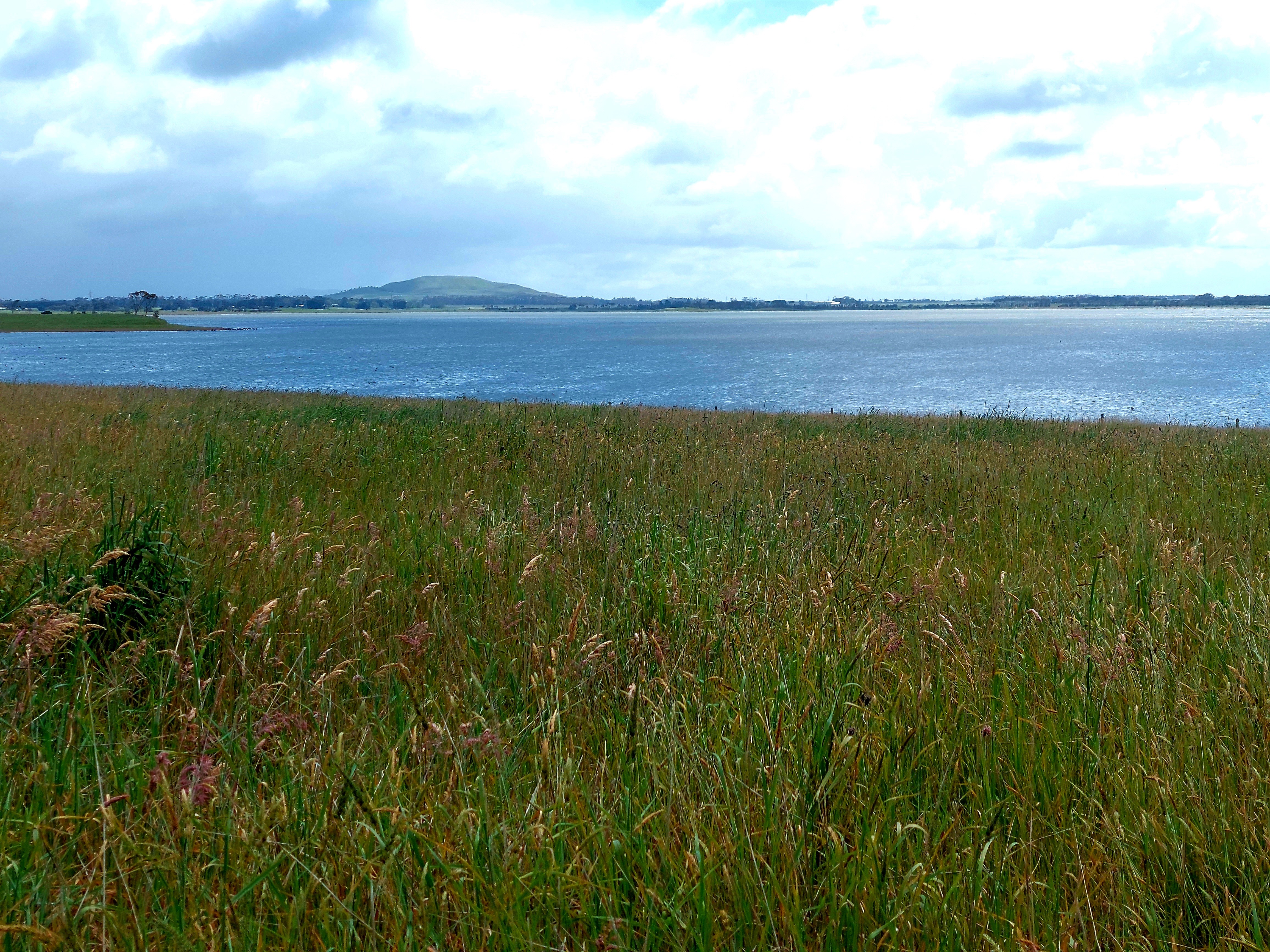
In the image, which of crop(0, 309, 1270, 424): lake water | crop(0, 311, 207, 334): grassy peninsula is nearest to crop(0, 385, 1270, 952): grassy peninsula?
crop(0, 309, 1270, 424): lake water

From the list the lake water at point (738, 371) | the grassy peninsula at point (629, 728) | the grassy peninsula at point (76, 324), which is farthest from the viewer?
the grassy peninsula at point (76, 324)

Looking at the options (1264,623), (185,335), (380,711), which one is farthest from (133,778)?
(185,335)

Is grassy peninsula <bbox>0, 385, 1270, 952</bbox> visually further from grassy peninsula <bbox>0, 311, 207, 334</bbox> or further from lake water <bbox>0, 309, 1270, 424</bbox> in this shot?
grassy peninsula <bbox>0, 311, 207, 334</bbox>

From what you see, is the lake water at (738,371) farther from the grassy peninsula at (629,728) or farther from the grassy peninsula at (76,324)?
the grassy peninsula at (629,728)

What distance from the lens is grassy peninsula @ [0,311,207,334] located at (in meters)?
160

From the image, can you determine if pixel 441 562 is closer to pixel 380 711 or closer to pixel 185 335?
pixel 380 711

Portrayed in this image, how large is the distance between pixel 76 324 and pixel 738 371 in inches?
6055

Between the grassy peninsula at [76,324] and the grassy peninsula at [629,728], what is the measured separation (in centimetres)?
18061

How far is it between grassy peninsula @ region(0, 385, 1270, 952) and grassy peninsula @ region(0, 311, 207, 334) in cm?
18061

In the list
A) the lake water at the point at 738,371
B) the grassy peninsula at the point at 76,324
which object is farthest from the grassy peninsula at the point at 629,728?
the grassy peninsula at the point at 76,324

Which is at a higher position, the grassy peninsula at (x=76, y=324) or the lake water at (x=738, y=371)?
the grassy peninsula at (x=76, y=324)

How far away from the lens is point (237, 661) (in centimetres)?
384

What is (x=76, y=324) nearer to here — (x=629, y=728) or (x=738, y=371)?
(x=738, y=371)

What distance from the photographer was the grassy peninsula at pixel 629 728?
207 cm
